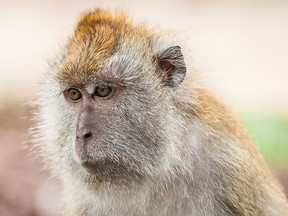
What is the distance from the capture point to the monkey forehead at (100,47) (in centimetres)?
703

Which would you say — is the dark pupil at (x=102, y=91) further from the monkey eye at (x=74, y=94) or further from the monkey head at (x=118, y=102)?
the monkey eye at (x=74, y=94)

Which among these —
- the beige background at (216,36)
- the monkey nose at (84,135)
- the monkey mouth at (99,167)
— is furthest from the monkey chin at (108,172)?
the beige background at (216,36)

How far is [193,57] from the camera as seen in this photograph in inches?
290

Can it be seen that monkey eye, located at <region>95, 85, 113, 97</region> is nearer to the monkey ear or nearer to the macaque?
the macaque

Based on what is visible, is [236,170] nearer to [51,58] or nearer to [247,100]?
[51,58]

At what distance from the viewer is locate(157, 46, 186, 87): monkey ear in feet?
23.3

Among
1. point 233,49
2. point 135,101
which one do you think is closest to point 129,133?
point 135,101

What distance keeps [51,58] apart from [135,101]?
958 mm

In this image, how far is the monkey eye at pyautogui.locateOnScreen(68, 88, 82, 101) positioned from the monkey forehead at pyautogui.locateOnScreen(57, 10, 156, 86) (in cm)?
7

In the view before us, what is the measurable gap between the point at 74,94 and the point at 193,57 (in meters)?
1.02

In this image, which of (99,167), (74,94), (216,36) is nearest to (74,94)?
(74,94)

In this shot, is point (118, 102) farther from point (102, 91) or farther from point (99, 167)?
point (99, 167)

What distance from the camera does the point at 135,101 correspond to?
702 cm

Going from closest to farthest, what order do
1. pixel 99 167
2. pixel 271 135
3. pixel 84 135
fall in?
pixel 84 135 → pixel 99 167 → pixel 271 135
